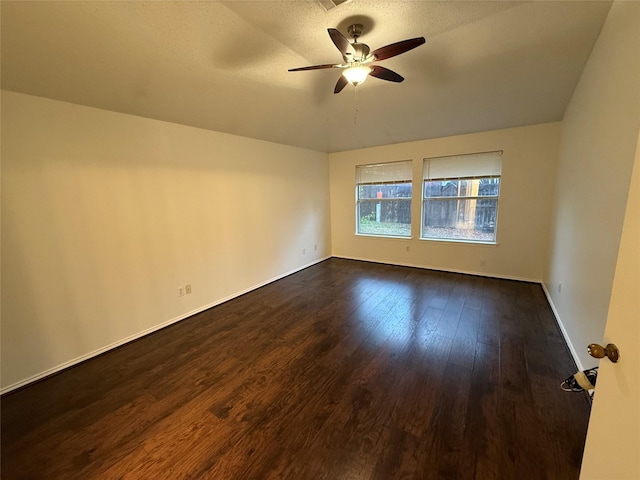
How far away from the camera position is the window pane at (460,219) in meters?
4.22

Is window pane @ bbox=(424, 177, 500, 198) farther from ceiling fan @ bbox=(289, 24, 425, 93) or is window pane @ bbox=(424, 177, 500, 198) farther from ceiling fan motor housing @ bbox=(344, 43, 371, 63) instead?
ceiling fan motor housing @ bbox=(344, 43, 371, 63)

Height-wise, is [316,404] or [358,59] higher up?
[358,59]

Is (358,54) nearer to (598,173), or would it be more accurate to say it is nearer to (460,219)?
(598,173)

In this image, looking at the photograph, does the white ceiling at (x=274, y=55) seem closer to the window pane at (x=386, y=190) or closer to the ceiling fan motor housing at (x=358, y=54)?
the ceiling fan motor housing at (x=358, y=54)

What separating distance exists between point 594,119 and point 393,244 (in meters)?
3.39

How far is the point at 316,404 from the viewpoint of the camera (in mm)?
1807

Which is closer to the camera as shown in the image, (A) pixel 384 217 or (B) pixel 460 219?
(B) pixel 460 219

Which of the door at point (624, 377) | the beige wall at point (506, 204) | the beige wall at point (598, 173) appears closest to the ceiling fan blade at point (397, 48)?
the beige wall at point (598, 173)

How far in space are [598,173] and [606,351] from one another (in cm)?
161

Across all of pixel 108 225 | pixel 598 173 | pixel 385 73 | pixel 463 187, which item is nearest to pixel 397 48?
pixel 385 73

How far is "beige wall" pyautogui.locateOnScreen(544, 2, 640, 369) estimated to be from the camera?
1397 mm

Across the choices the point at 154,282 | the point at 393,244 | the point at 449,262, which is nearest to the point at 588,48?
the point at 449,262

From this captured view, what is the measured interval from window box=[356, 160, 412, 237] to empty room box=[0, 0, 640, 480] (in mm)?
1082

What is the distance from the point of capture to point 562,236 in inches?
111
